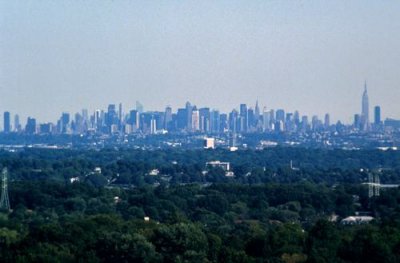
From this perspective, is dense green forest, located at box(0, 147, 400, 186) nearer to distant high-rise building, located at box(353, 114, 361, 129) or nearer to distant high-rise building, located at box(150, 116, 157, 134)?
distant high-rise building, located at box(150, 116, 157, 134)

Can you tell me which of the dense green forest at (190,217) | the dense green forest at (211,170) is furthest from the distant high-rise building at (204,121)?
the dense green forest at (190,217)

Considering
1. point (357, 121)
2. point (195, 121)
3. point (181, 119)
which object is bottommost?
point (195, 121)

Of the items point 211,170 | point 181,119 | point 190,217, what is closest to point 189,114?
point 181,119

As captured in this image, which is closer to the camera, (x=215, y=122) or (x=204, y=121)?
(x=204, y=121)

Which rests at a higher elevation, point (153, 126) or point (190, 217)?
point (153, 126)

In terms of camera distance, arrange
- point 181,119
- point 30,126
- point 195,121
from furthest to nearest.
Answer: point 181,119, point 195,121, point 30,126

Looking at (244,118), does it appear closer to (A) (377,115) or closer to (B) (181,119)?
(B) (181,119)

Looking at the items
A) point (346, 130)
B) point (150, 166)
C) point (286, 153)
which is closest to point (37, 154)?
point (286, 153)
